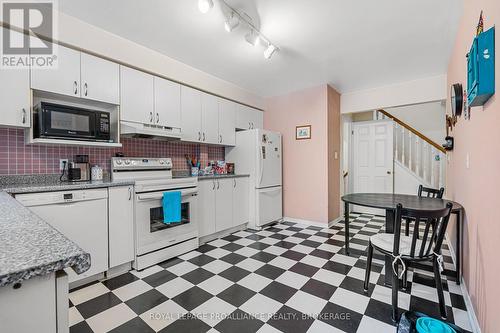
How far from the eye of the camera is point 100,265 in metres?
2.12

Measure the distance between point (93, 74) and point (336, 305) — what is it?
309 centimetres

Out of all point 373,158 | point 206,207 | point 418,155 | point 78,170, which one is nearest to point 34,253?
point 78,170

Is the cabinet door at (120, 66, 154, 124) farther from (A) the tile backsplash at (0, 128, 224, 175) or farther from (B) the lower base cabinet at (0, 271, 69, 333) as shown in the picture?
(B) the lower base cabinet at (0, 271, 69, 333)

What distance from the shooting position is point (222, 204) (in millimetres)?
3439

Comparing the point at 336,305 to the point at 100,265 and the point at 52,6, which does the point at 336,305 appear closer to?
the point at 100,265

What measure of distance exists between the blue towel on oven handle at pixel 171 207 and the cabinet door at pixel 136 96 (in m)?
0.95

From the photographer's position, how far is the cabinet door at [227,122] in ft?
12.3

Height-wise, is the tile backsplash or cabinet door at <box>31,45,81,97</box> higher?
cabinet door at <box>31,45,81,97</box>

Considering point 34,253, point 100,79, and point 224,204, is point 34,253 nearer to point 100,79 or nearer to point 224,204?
point 100,79

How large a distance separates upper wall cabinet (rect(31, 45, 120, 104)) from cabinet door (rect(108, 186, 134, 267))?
101cm

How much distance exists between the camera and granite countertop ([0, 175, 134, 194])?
5.85ft

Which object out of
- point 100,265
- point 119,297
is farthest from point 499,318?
point 100,265

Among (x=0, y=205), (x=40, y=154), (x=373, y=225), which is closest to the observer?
(x=0, y=205)

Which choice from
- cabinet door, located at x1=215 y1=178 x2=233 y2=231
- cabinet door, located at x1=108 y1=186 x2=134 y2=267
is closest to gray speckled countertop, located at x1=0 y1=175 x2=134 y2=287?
cabinet door, located at x1=108 y1=186 x2=134 y2=267
